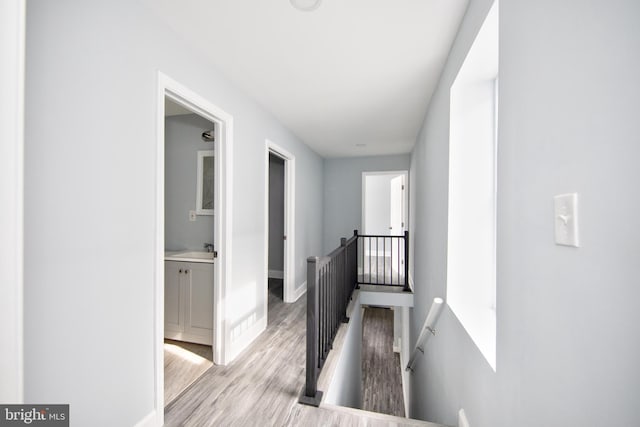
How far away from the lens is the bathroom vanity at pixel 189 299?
99.9 inches

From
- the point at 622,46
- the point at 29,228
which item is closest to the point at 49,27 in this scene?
the point at 29,228

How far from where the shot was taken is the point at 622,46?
1.62ft

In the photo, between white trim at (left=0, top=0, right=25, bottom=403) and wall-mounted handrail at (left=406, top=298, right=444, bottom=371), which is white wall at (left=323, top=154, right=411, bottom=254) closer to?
wall-mounted handrail at (left=406, top=298, right=444, bottom=371)

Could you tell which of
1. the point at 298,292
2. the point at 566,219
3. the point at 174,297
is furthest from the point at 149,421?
the point at 298,292

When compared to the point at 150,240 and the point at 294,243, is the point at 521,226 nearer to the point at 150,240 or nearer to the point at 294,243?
the point at 150,240

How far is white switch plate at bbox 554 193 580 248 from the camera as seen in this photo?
2.03ft

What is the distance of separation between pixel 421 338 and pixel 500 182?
85.9 inches

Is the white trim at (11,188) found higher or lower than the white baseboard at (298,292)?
higher

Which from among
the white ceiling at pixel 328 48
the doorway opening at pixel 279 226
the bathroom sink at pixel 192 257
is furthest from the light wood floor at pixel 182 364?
the white ceiling at pixel 328 48

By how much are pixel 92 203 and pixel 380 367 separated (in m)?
5.97

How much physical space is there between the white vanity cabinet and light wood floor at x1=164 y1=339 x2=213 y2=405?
0.07 meters

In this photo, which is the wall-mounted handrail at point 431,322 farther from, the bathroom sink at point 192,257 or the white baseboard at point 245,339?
the bathroom sink at point 192,257

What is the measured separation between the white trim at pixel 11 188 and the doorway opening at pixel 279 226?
225 centimetres

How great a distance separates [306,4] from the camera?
4.77ft
